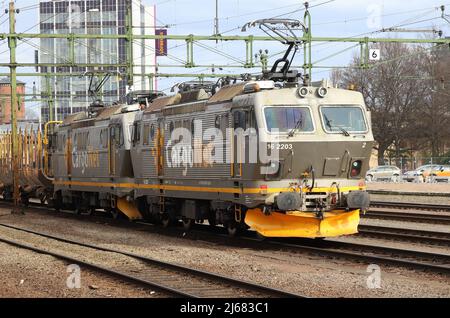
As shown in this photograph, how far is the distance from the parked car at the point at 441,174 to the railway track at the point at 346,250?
106ft

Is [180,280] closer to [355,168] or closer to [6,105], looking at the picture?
[355,168]

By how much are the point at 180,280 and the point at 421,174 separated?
4293cm

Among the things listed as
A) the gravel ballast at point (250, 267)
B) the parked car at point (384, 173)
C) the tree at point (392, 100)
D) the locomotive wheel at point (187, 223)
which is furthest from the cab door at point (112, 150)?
the tree at point (392, 100)

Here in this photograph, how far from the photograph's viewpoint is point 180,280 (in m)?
12.9

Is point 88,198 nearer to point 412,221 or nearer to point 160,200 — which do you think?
point 160,200

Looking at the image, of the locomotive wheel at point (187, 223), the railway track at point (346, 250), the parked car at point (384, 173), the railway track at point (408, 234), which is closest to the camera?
the railway track at point (346, 250)

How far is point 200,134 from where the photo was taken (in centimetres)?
1900

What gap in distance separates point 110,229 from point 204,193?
17.9 ft

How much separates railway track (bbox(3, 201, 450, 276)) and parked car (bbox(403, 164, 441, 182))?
33.0 metres

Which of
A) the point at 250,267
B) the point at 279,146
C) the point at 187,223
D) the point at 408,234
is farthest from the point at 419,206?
the point at 250,267

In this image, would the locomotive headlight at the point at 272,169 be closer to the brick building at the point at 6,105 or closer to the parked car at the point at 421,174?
the parked car at the point at 421,174

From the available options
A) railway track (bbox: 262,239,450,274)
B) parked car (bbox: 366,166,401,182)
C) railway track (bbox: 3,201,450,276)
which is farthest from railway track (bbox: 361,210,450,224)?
parked car (bbox: 366,166,401,182)

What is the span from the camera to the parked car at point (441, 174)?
5178 cm
